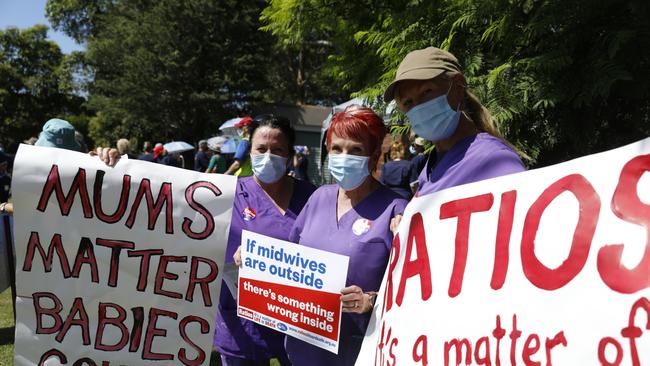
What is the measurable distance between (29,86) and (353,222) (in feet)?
162

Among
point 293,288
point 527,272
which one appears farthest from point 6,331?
point 527,272

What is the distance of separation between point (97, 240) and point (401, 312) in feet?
Result: 5.44

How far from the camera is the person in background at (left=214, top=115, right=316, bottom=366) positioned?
2.82 metres

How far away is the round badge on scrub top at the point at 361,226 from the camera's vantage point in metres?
2.32

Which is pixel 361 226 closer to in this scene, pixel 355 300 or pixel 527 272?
pixel 355 300

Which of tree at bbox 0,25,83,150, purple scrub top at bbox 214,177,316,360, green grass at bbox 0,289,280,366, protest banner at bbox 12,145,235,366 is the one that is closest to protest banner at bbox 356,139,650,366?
purple scrub top at bbox 214,177,316,360

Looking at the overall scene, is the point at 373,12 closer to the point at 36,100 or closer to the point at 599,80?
the point at 599,80

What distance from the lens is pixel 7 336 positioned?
5375mm

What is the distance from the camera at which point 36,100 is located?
46.6m

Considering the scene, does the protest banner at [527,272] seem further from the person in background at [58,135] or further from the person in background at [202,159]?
the person in background at [202,159]

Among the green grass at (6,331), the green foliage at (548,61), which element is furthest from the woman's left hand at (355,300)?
the green grass at (6,331)

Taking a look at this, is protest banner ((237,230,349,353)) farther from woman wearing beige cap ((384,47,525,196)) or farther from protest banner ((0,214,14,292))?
protest banner ((0,214,14,292))

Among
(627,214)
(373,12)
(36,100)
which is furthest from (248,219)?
(36,100)

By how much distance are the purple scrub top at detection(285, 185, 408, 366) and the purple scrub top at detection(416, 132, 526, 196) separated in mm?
218
